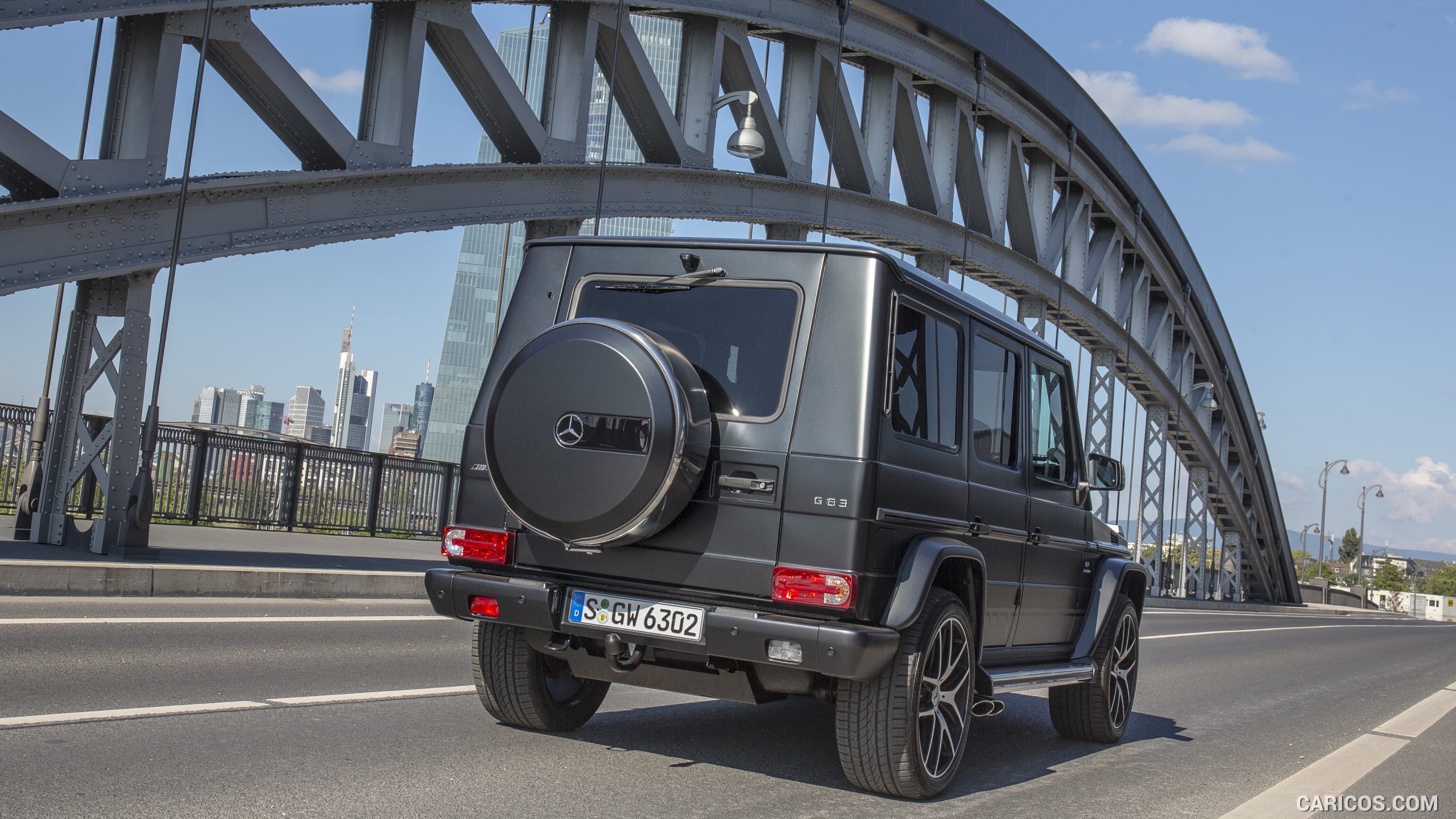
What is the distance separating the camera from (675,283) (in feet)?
17.8

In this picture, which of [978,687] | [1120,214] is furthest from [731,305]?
[1120,214]

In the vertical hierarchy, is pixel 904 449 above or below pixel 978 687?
above

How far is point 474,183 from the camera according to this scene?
52.6ft

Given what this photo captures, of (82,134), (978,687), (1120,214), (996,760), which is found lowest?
(996,760)

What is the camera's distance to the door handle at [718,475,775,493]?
4.94 meters

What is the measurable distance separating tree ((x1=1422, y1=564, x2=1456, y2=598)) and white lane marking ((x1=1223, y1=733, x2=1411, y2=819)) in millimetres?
162465

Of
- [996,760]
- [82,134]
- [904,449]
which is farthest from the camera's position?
[82,134]

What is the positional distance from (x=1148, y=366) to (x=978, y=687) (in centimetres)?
3306

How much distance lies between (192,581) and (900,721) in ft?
25.9

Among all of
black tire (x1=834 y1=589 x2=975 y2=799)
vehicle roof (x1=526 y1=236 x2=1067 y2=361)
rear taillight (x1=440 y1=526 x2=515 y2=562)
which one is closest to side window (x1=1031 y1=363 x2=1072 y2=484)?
vehicle roof (x1=526 y1=236 x2=1067 y2=361)

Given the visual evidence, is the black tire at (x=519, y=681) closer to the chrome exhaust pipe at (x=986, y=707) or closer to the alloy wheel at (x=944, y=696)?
the alloy wheel at (x=944, y=696)

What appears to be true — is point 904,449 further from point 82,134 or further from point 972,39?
point 972,39

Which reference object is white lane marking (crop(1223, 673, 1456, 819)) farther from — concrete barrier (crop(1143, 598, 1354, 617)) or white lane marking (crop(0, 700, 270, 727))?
concrete barrier (crop(1143, 598, 1354, 617))

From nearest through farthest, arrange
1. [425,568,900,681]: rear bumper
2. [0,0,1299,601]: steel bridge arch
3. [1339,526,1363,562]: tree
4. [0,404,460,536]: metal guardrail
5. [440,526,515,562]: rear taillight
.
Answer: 1. [425,568,900,681]: rear bumper
2. [440,526,515,562]: rear taillight
3. [0,0,1299,601]: steel bridge arch
4. [0,404,460,536]: metal guardrail
5. [1339,526,1363,562]: tree
